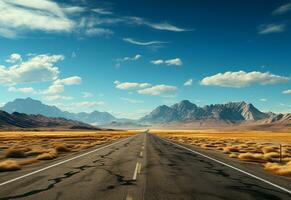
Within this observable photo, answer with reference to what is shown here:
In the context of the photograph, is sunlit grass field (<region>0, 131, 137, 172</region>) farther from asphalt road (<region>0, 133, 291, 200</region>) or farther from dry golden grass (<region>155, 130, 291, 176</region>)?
dry golden grass (<region>155, 130, 291, 176</region>)

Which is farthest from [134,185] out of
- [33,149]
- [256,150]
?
[256,150]

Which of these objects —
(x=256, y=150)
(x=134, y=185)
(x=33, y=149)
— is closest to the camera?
(x=134, y=185)

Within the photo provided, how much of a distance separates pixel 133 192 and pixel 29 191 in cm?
314

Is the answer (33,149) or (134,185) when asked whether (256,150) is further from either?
(134,185)

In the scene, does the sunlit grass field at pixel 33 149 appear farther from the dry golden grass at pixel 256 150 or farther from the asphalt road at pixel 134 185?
the dry golden grass at pixel 256 150

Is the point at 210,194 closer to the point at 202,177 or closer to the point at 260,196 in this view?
the point at 260,196

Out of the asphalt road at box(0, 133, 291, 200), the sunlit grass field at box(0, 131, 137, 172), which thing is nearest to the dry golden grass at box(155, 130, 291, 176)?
the asphalt road at box(0, 133, 291, 200)

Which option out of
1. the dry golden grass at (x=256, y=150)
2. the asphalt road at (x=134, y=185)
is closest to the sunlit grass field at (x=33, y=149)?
the asphalt road at (x=134, y=185)

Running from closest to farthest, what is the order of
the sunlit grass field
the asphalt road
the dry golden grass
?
the asphalt road, the dry golden grass, the sunlit grass field

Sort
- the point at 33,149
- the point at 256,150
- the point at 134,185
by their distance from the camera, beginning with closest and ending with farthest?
the point at 134,185, the point at 33,149, the point at 256,150

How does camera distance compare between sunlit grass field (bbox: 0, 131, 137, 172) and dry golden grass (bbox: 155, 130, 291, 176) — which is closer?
dry golden grass (bbox: 155, 130, 291, 176)

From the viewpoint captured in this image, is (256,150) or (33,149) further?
(256,150)

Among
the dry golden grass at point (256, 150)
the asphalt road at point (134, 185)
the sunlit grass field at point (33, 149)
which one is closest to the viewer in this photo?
the asphalt road at point (134, 185)

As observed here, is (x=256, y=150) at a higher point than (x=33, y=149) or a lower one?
higher
